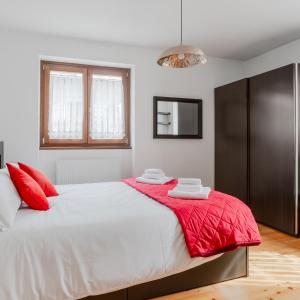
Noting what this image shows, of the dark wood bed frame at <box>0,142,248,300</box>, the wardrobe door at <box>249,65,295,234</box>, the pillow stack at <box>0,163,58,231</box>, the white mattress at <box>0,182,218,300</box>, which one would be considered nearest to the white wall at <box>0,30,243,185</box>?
the wardrobe door at <box>249,65,295,234</box>

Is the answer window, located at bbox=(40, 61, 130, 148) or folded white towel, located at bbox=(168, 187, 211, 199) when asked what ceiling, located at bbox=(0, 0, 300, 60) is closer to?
window, located at bbox=(40, 61, 130, 148)

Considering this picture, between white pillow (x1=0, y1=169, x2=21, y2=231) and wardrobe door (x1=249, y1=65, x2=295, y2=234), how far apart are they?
3008 mm

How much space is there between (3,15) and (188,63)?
229 centimetres

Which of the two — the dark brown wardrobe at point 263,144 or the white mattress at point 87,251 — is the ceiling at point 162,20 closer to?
the dark brown wardrobe at point 263,144

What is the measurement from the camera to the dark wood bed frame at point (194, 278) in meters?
1.81

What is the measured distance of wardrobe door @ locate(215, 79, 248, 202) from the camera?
396 centimetres

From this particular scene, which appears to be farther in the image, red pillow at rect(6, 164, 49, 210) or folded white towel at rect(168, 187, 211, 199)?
folded white towel at rect(168, 187, 211, 199)

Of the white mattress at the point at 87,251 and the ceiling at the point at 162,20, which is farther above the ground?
the ceiling at the point at 162,20

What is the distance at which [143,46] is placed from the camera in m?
4.11

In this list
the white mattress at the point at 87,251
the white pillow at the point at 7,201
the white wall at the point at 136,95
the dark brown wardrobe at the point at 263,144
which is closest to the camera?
the white mattress at the point at 87,251

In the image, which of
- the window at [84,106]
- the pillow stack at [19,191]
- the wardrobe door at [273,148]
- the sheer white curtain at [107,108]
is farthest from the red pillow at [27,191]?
the wardrobe door at [273,148]

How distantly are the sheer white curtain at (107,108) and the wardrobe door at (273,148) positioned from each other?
6.57ft

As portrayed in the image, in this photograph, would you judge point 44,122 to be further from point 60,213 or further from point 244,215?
point 244,215

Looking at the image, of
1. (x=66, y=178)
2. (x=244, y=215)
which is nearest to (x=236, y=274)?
(x=244, y=215)
